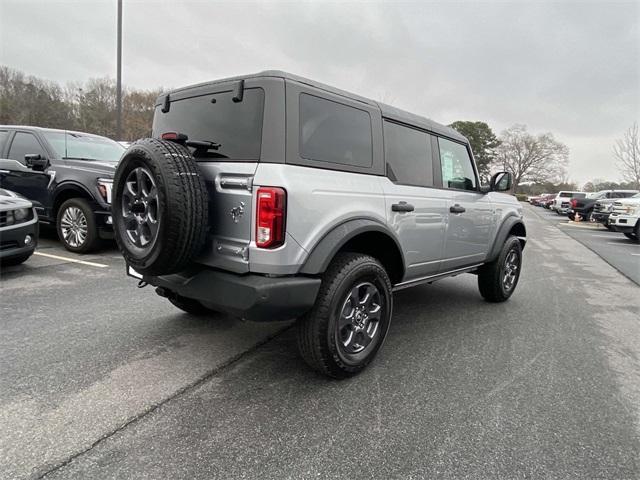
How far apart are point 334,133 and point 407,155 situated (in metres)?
0.94

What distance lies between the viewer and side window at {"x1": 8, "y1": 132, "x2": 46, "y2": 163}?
6.55 m

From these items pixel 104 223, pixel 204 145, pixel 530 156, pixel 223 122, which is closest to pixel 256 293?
pixel 204 145

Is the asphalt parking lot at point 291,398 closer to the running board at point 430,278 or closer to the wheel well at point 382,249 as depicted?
the running board at point 430,278

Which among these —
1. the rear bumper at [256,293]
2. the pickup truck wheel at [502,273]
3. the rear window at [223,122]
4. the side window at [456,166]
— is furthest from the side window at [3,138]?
the pickup truck wheel at [502,273]

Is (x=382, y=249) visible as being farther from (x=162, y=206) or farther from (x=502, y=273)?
(x=502, y=273)

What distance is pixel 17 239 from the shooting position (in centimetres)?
480

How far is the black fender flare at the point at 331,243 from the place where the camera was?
2.47 meters

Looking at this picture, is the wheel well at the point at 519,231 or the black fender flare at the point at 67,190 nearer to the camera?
the wheel well at the point at 519,231

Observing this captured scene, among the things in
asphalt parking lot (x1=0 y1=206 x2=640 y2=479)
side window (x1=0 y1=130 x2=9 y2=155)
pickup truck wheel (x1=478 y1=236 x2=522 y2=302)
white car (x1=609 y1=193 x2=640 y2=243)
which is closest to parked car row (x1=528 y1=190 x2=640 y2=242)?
white car (x1=609 y1=193 x2=640 y2=243)

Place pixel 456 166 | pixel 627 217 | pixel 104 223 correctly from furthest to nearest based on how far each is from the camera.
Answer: pixel 627 217 < pixel 104 223 < pixel 456 166

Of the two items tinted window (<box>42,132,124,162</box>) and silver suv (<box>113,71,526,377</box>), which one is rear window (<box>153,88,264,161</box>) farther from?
tinted window (<box>42,132,124,162</box>)

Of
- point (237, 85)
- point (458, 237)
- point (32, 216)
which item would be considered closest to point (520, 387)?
point (458, 237)

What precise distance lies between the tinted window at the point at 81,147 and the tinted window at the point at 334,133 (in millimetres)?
5481

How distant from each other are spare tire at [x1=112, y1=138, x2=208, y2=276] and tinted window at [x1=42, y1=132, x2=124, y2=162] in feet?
15.9
